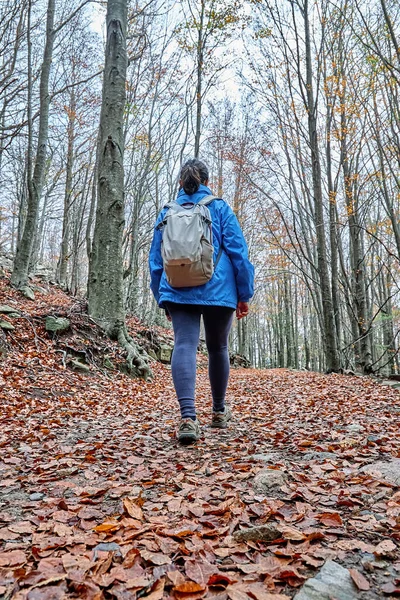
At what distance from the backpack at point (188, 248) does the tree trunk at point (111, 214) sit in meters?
4.12

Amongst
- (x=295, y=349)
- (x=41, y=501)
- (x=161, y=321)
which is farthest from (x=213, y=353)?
(x=295, y=349)

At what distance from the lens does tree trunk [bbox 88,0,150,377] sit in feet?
21.8

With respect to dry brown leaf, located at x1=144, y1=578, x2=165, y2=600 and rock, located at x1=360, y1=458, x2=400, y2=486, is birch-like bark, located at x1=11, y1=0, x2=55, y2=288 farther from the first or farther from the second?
dry brown leaf, located at x1=144, y1=578, x2=165, y2=600

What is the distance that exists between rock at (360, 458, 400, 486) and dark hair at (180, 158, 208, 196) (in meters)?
2.14

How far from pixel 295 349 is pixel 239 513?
22852 mm

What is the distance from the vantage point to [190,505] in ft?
5.37

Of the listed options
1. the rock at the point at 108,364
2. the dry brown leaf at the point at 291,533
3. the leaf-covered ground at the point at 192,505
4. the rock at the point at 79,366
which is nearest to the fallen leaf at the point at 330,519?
the leaf-covered ground at the point at 192,505

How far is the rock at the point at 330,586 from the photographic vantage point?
3.33 ft

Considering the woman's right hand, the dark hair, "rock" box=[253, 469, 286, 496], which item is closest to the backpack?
the dark hair

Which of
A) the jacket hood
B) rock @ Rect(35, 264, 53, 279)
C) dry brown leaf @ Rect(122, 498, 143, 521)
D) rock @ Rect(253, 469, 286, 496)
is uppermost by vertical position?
rock @ Rect(35, 264, 53, 279)

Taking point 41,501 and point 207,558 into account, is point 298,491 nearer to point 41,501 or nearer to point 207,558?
point 207,558

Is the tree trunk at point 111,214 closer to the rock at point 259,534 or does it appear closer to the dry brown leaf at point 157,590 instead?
the rock at point 259,534

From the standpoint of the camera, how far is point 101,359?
612 cm

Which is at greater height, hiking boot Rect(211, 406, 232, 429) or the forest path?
hiking boot Rect(211, 406, 232, 429)
